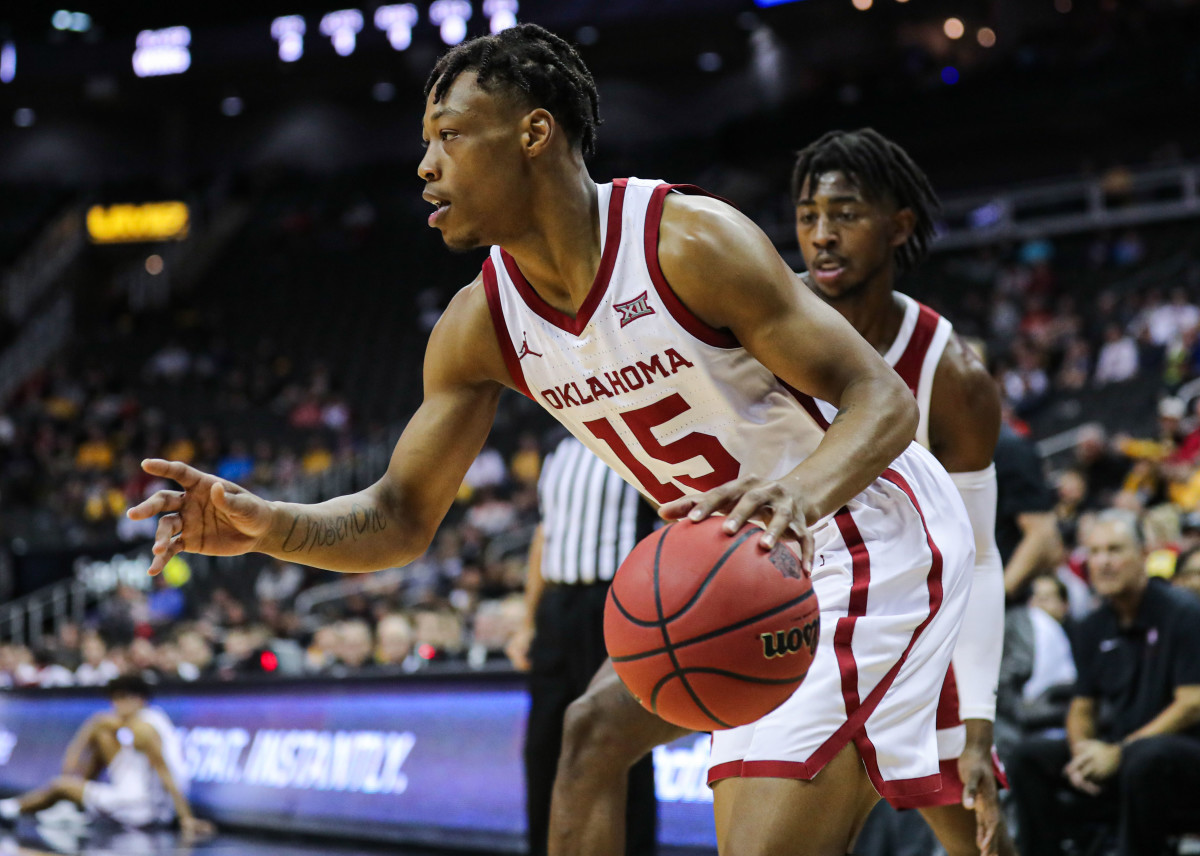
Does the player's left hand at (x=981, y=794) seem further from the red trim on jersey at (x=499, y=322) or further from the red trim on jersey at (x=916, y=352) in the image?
the red trim on jersey at (x=499, y=322)

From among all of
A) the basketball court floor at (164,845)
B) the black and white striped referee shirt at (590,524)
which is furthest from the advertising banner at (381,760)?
the black and white striped referee shirt at (590,524)

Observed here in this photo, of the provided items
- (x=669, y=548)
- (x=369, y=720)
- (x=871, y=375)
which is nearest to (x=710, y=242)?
(x=871, y=375)

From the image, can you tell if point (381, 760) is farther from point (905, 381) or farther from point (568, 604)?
point (905, 381)

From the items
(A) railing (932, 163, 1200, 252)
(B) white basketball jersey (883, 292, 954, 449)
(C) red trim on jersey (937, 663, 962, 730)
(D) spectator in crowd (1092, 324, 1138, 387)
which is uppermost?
(A) railing (932, 163, 1200, 252)

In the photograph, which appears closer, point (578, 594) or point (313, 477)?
point (578, 594)

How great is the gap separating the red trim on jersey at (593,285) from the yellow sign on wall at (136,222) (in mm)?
23709

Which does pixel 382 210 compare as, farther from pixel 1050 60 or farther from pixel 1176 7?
pixel 1176 7

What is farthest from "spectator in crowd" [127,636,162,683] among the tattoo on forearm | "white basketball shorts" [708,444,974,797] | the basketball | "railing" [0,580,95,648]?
the basketball

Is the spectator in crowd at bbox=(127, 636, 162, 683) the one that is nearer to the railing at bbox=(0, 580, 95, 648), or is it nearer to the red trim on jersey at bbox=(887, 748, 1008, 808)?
the railing at bbox=(0, 580, 95, 648)

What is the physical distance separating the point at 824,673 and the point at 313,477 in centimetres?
1495

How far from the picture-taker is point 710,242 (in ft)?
8.49

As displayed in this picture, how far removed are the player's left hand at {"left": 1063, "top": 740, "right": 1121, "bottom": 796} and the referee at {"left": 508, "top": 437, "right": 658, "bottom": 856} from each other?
178 centimetres

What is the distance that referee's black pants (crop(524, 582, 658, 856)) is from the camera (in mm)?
5000

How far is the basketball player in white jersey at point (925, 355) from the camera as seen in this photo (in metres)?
3.29
